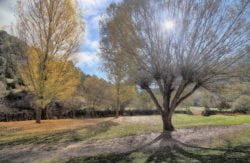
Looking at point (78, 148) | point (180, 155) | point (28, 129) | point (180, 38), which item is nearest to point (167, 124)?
Result: point (180, 38)

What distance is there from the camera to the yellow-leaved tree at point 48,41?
14.5 meters

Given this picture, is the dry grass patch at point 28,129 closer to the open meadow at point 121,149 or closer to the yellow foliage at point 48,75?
the open meadow at point 121,149

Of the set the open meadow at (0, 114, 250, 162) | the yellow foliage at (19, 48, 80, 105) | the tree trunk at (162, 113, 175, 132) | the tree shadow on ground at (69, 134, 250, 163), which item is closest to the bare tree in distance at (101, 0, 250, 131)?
the tree trunk at (162, 113, 175, 132)

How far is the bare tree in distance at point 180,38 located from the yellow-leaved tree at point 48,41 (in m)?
4.50

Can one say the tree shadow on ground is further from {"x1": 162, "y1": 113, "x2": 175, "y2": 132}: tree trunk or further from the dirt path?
{"x1": 162, "y1": 113, "x2": 175, "y2": 132}: tree trunk

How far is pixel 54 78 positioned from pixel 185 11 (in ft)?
28.9

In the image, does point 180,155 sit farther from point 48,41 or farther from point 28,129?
point 48,41

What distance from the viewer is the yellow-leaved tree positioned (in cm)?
1454

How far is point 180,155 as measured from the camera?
6996 mm

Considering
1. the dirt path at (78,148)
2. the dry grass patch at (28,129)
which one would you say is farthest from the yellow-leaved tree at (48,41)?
the dirt path at (78,148)

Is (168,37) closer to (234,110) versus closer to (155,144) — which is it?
(155,144)

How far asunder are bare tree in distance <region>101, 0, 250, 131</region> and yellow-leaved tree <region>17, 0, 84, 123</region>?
4.50m

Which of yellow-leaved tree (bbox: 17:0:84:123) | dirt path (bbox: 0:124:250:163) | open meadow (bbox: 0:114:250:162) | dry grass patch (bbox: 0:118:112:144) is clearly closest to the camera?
open meadow (bbox: 0:114:250:162)

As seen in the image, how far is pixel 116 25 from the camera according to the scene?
1132 centimetres
